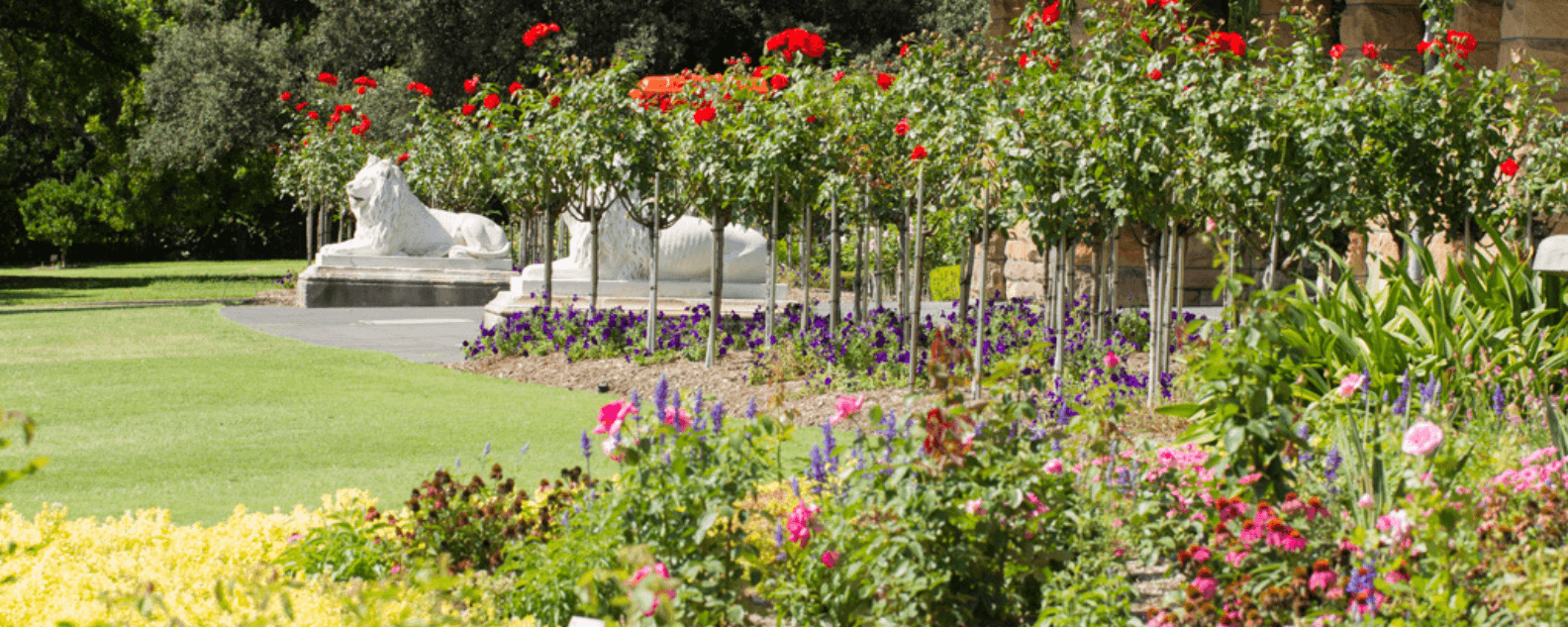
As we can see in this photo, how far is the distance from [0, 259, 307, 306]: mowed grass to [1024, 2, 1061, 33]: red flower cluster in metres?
15.4

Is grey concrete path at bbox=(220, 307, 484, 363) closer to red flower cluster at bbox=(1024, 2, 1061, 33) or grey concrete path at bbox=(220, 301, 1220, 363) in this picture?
grey concrete path at bbox=(220, 301, 1220, 363)

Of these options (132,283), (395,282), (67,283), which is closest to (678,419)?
(395,282)

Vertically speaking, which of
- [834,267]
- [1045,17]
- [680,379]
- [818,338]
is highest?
[1045,17]

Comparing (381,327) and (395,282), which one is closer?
(381,327)

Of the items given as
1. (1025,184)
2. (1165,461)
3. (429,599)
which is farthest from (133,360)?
(1165,461)

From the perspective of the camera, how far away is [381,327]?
561 inches

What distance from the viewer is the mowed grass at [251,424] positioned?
18.6 feet

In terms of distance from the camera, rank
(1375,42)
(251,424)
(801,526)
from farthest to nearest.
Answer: (1375,42), (251,424), (801,526)

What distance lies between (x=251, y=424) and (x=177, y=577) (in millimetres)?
3907

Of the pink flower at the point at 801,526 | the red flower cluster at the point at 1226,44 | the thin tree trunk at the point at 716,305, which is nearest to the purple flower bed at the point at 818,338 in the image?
the thin tree trunk at the point at 716,305

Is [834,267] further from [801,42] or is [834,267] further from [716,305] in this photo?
[801,42]

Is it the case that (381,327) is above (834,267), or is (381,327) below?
below

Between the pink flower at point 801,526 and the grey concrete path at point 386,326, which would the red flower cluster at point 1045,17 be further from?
the pink flower at point 801,526

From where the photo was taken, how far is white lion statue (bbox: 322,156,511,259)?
17.7 meters
